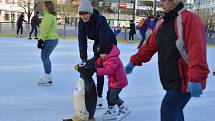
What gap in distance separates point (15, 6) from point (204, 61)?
208 feet

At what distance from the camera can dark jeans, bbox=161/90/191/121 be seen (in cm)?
295

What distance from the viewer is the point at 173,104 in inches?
117

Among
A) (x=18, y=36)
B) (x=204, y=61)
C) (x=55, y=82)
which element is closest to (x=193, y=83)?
(x=204, y=61)

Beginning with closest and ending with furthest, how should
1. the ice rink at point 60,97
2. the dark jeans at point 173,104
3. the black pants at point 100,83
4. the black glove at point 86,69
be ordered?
the dark jeans at point 173,104, the black glove at point 86,69, the ice rink at point 60,97, the black pants at point 100,83

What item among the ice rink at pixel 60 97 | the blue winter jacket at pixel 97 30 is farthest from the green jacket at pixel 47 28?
the blue winter jacket at pixel 97 30

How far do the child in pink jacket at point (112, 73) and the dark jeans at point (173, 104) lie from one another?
1.18 metres

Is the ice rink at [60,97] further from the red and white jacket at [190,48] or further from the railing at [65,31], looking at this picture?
the railing at [65,31]

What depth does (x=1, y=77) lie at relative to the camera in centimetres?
738

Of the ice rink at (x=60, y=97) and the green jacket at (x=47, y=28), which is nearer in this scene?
the ice rink at (x=60, y=97)

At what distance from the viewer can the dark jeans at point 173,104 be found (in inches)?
116

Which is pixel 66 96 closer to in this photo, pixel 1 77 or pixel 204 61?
pixel 1 77

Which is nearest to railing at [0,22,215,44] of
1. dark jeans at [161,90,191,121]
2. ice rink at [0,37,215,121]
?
ice rink at [0,37,215,121]

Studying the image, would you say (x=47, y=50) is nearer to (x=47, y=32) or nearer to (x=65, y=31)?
(x=47, y=32)

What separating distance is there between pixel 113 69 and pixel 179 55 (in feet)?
4.64
